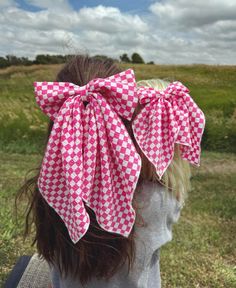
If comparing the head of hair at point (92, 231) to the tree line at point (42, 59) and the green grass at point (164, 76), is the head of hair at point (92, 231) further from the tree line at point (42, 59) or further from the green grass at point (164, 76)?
the green grass at point (164, 76)

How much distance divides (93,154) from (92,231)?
39cm

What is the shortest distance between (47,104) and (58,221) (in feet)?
1.91

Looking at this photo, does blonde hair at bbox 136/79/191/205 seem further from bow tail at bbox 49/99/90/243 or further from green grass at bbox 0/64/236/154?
green grass at bbox 0/64/236/154

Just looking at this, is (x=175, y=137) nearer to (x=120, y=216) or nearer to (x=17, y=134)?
(x=120, y=216)

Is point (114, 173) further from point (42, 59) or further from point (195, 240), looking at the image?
point (42, 59)

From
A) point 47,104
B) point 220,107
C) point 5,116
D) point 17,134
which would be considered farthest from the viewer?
point 220,107

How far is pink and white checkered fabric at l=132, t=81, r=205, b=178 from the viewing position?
1.92 m

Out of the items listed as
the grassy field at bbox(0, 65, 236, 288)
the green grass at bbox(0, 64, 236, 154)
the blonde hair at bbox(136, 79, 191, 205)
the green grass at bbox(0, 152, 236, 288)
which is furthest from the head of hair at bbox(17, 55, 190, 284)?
the green grass at bbox(0, 64, 236, 154)

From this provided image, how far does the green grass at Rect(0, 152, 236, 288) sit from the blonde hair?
1.87 m

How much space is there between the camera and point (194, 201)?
6961 millimetres

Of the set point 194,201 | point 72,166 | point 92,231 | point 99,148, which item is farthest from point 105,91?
point 194,201

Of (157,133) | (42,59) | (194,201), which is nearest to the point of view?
(157,133)

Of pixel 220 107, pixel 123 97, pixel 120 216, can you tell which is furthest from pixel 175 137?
pixel 220 107

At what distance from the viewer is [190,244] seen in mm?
4695
